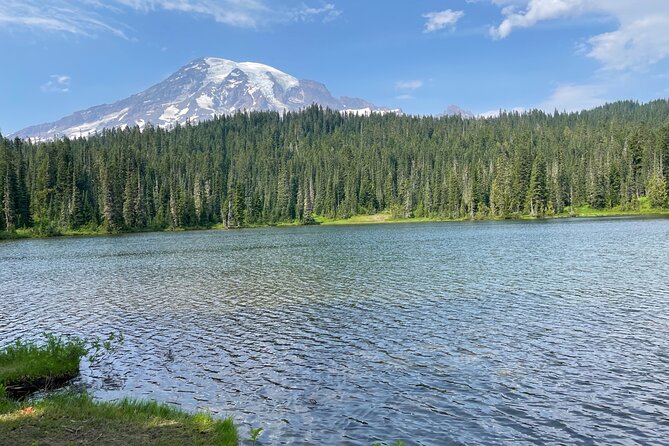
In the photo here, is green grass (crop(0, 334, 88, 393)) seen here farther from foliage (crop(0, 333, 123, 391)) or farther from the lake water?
the lake water

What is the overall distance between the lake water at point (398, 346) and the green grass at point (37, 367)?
1.20 m

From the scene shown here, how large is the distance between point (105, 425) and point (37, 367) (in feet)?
28.6

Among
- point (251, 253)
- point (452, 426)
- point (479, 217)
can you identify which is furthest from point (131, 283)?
point (479, 217)

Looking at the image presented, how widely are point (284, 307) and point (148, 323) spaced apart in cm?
1002

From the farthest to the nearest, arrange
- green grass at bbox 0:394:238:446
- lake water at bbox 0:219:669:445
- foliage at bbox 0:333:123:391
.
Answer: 1. foliage at bbox 0:333:123:391
2. lake water at bbox 0:219:669:445
3. green grass at bbox 0:394:238:446

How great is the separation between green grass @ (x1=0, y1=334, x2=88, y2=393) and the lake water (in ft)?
3.94

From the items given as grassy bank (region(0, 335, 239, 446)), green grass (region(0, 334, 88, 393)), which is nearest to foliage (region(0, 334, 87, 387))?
green grass (region(0, 334, 88, 393))

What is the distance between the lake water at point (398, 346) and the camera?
16.7 m

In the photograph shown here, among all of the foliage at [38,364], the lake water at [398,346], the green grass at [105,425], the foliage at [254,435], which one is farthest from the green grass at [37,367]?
the foliage at [254,435]

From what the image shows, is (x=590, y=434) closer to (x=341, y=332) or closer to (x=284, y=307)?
(x=341, y=332)

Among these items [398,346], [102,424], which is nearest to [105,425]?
[102,424]

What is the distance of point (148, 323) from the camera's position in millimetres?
34094

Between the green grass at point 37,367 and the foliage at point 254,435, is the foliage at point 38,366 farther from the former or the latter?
the foliage at point 254,435

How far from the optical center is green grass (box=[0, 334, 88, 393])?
20359 mm
